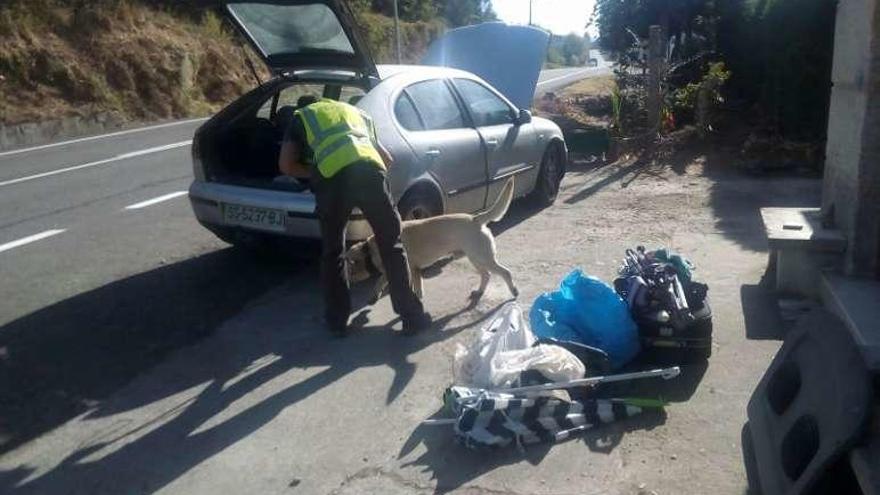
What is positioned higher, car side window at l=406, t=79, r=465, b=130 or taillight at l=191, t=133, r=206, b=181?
car side window at l=406, t=79, r=465, b=130

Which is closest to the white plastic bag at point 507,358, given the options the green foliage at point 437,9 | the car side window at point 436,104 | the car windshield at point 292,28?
the car side window at point 436,104

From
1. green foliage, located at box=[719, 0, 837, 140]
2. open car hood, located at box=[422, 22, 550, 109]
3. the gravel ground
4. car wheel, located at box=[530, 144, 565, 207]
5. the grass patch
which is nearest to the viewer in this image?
the gravel ground

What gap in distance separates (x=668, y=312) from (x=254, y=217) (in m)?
3.14

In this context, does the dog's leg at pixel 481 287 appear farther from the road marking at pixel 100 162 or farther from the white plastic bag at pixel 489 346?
the road marking at pixel 100 162

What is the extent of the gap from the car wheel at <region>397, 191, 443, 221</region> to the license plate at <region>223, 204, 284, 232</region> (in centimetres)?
89

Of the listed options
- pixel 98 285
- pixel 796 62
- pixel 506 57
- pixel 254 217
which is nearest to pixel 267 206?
pixel 254 217

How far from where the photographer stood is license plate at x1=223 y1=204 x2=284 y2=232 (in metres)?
6.15

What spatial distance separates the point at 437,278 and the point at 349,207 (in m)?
1.65

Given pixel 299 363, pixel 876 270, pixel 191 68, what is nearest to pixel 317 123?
pixel 299 363

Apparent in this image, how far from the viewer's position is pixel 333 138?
5.19 metres

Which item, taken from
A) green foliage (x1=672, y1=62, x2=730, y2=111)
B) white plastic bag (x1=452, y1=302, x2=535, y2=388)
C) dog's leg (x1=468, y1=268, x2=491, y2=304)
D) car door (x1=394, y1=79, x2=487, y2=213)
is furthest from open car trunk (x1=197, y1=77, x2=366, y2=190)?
green foliage (x1=672, y1=62, x2=730, y2=111)

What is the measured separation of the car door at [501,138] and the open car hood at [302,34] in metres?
1.31

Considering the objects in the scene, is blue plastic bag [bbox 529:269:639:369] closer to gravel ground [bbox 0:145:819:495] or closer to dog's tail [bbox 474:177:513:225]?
gravel ground [bbox 0:145:819:495]

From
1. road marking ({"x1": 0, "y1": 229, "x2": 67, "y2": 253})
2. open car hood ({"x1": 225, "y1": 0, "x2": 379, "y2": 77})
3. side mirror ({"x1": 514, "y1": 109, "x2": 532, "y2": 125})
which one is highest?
open car hood ({"x1": 225, "y1": 0, "x2": 379, "y2": 77})
